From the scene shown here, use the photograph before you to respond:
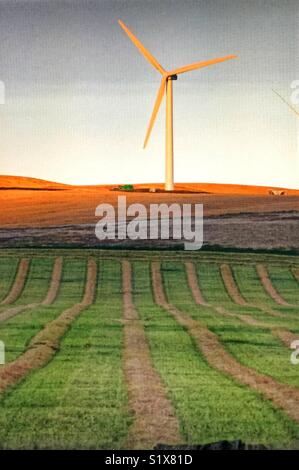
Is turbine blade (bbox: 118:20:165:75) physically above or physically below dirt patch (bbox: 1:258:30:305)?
above

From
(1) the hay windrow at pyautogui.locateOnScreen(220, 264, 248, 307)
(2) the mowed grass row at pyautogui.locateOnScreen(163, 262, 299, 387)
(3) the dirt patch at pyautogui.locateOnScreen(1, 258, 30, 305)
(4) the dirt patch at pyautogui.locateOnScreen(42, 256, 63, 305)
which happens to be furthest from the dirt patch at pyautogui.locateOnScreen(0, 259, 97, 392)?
(1) the hay windrow at pyautogui.locateOnScreen(220, 264, 248, 307)

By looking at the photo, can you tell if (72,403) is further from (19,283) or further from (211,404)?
(19,283)

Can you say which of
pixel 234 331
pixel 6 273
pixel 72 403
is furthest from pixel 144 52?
pixel 72 403

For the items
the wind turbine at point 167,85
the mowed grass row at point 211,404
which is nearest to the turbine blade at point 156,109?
the wind turbine at point 167,85

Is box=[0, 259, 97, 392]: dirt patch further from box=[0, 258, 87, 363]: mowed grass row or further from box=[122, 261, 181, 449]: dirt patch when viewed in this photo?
box=[122, 261, 181, 449]: dirt patch

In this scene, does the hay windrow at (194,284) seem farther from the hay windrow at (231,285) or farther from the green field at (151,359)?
the hay windrow at (231,285)
